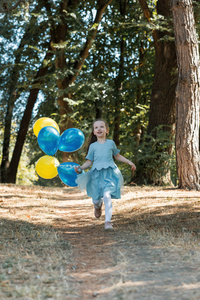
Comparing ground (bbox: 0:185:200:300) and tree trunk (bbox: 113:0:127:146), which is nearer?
ground (bbox: 0:185:200:300)

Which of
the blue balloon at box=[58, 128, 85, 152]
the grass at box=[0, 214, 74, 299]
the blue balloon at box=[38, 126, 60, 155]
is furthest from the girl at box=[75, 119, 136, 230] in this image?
the blue balloon at box=[38, 126, 60, 155]

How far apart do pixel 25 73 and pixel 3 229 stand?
526 inches

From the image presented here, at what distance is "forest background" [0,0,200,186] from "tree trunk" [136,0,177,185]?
32mm

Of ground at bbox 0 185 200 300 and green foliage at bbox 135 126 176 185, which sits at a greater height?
green foliage at bbox 135 126 176 185

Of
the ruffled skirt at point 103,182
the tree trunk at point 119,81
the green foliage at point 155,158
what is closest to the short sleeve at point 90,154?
the ruffled skirt at point 103,182

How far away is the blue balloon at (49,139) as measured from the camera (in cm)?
746

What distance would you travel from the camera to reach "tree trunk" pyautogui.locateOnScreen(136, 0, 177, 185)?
11.7 meters

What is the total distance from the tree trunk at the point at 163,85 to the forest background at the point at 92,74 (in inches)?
1.3

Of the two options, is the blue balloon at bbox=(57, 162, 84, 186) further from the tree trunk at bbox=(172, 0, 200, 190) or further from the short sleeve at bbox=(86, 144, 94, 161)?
the tree trunk at bbox=(172, 0, 200, 190)

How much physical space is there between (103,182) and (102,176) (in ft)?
0.36

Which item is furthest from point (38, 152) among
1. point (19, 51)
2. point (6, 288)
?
point (6, 288)

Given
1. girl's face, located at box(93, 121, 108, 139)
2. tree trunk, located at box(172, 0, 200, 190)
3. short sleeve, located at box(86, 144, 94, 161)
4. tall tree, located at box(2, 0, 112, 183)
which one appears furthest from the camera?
tall tree, located at box(2, 0, 112, 183)

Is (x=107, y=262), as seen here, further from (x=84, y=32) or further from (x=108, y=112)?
(x=108, y=112)

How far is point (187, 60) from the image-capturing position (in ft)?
28.3
